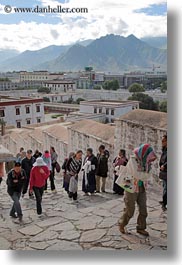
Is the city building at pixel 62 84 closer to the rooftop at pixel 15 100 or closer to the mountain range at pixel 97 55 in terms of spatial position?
the mountain range at pixel 97 55

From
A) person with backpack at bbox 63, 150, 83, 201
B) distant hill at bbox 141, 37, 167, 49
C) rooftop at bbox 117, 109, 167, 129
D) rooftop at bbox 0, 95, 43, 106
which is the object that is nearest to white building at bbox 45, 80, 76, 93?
rooftop at bbox 117, 109, 167, 129

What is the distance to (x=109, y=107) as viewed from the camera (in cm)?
738

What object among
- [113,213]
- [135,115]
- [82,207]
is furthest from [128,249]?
[135,115]

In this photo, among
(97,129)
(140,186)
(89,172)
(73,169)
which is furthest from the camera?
(97,129)

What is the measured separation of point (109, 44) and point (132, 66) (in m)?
0.55

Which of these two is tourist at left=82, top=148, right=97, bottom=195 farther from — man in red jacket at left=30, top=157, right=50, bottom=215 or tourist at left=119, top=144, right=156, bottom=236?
tourist at left=119, top=144, right=156, bottom=236

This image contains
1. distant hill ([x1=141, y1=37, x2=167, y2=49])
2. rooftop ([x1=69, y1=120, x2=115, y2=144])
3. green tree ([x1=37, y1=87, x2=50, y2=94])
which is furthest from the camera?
green tree ([x1=37, y1=87, x2=50, y2=94])

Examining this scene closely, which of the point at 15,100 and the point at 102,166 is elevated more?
the point at 15,100

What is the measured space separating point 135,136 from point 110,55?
5.64 feet

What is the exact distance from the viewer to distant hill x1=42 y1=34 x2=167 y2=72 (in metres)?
5.38

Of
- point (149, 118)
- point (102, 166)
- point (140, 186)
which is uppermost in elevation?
point (149, 118)

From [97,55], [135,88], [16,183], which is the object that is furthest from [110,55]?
[16,183]

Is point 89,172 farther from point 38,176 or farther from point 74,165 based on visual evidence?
point 38,176

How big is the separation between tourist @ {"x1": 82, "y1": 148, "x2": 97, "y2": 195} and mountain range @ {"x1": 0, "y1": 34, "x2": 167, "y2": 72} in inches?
60.9
